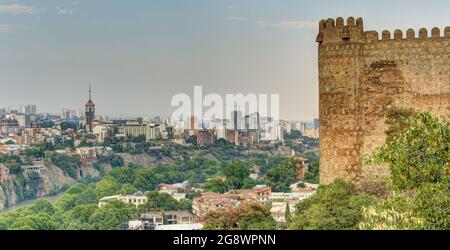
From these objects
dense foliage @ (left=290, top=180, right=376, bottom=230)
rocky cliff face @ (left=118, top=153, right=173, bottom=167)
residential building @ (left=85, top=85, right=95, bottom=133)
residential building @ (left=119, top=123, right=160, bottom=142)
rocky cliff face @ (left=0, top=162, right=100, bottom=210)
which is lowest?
rocky cliff face @ (left=0, top=162, right=100, bottom=210)

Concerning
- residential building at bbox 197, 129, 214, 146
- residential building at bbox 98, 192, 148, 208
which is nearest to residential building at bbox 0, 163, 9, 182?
residential building at bbox 197, 129, 214, 146

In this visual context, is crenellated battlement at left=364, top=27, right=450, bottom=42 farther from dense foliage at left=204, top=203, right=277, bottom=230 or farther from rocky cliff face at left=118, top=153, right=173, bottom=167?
rocky cliff face at left=118, top=153, right=173, bottom=167

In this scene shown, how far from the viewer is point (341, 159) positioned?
54.5 feet

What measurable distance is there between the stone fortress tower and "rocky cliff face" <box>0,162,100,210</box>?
58.7 metres

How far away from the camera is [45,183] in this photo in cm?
7694

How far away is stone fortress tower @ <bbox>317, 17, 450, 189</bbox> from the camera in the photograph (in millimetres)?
16016

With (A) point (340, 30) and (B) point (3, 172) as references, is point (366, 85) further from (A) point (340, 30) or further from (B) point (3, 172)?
(B) point (3, 172)

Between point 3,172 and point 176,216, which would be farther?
point 3,172

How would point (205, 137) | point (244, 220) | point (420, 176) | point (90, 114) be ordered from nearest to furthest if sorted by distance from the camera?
point (420, 176) < point (244, 220) < point (205, 137) < point (90, 114)

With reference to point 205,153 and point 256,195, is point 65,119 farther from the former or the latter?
point 256,195

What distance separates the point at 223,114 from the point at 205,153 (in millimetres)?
28057

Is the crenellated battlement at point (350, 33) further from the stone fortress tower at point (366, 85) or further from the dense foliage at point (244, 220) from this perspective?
the dense foliage at point (244, 220)

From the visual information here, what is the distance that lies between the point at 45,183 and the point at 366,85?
63.2 meters

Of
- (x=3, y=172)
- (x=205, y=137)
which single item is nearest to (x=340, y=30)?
(x=205, y=137)
